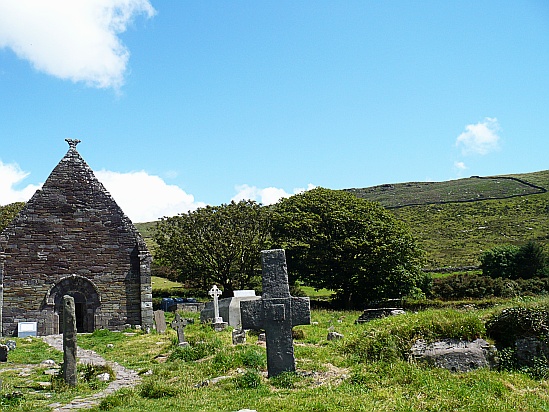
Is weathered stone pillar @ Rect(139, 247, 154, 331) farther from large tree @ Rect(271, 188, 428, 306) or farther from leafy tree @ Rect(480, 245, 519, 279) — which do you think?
Result: leafy tree @ Rect(480, 245, 519, 279)

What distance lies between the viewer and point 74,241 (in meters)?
23.0

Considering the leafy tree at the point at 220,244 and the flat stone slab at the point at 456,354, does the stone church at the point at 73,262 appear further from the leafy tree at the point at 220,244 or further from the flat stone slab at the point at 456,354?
the flat stone slab at the point at 456,354

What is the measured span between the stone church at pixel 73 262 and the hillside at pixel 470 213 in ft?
103

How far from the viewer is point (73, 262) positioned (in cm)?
2283

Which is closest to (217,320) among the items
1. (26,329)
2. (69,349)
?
(26,329)

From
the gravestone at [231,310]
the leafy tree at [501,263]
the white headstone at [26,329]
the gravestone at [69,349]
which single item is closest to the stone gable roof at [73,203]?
the gravestone at [231,310]

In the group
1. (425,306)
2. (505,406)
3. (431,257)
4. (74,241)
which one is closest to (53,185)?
(74,241)

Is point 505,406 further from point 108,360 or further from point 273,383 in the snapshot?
point 108,360

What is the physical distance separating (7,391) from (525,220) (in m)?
73.8

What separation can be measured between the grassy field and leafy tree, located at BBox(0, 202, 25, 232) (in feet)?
110

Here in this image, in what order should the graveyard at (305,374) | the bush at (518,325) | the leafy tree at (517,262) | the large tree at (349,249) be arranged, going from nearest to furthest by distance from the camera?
1. the graveyard at (305,374)
2. the bush at (518,325)
3. the large tree at (349,249)
4. the leafy tree at (517,262)

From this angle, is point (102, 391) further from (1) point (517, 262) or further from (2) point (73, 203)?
(1) point (517, 262)

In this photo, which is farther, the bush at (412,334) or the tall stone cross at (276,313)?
the tall stone cross at (276,313)

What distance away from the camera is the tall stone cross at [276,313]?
31.3 feet
